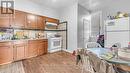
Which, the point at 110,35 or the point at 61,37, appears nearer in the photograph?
the point at 110,35

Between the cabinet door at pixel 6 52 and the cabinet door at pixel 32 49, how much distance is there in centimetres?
79

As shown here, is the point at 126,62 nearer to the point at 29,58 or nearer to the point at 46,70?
the point at 46,70

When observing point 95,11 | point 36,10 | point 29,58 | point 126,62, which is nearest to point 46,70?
point 29,58

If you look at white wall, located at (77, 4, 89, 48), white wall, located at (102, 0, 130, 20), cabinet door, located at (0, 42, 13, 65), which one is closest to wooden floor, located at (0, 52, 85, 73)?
cabinet door, located at (0, 42, 13, 65)

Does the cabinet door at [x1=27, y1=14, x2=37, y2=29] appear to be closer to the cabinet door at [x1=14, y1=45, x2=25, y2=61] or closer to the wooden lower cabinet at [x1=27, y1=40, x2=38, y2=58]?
the wooden lower cabinet at [x1=27, y1=40, x2=38, y2=58]

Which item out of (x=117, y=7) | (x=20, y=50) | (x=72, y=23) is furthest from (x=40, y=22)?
(x=117, y=7)

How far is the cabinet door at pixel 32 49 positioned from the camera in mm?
4375

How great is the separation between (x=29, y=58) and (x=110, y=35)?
337 cm

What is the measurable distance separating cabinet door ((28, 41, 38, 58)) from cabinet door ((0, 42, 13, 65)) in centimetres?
79

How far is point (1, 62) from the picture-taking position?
11.3 feet

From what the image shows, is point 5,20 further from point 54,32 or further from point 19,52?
point 54,32

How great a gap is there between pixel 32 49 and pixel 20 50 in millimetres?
591

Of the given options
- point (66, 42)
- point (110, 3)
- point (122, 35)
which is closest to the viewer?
point (122, 35)

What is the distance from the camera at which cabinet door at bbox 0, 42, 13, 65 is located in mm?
3434
